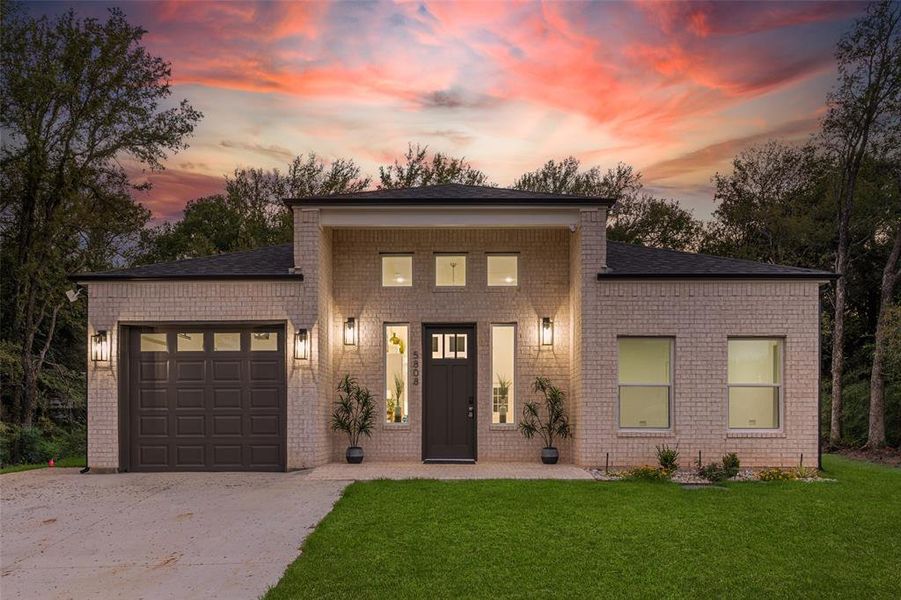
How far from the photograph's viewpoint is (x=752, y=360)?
10.7 meters

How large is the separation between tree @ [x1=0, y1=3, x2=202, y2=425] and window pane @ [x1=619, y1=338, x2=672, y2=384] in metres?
12.7

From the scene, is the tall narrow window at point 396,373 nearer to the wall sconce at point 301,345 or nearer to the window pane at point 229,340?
the wall sconce at point 301,345

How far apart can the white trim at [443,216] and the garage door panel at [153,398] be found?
4032mm

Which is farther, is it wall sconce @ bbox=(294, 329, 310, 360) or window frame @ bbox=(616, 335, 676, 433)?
window frame @ bbox=(616, 335, 676, 433)

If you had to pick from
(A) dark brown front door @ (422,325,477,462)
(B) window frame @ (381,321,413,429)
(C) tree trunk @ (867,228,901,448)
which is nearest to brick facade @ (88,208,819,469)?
(B) window frame @ (381,321,413,429)

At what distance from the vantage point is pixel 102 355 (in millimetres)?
10344

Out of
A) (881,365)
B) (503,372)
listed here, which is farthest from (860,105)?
(503,372)

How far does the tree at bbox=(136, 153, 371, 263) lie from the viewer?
2517cm

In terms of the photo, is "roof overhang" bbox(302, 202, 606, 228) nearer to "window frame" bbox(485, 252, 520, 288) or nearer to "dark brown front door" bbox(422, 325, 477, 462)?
"window frame" bbox(485, 252, 520, 288)

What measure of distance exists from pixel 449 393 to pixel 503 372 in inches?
42.5

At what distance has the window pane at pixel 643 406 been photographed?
1064 cm

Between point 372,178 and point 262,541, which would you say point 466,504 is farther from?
point 372,178

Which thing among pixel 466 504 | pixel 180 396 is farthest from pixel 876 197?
pixel 180 396

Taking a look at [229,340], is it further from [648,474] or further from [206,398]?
[648,474]
